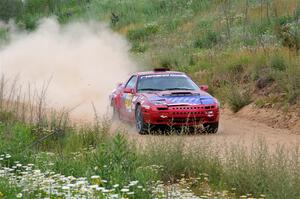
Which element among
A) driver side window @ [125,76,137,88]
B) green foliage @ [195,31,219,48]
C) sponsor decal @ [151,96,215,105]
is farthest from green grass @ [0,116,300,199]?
green foliage @ [195,31,219,48]

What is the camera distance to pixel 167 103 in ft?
55.9

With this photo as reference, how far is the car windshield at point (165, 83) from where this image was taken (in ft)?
60.4

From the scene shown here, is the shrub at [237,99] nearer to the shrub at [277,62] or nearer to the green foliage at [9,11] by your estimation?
the shrub at [277,62]

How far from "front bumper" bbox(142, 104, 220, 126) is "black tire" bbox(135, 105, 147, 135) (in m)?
0.23

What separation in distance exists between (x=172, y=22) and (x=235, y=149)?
122 feet

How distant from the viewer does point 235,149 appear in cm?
1098

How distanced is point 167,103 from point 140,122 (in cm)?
95

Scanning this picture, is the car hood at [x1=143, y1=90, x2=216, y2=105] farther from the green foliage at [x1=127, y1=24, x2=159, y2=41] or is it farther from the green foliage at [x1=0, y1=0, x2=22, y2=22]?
the green foliage at [x1=0, y1=0, x2=22, y2=22]

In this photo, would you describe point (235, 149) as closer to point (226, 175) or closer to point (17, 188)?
point (226, 175)

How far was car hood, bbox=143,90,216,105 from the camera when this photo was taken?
1703 cm

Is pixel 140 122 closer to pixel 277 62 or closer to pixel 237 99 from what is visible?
pixel 237 99

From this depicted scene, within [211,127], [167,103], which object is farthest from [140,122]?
[211,127]

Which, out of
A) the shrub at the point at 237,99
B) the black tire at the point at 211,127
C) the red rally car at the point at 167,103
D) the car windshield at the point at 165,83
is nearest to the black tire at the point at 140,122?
the red rally car at the point at 167,103

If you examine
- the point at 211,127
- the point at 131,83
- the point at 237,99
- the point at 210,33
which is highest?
the point at 210,33
